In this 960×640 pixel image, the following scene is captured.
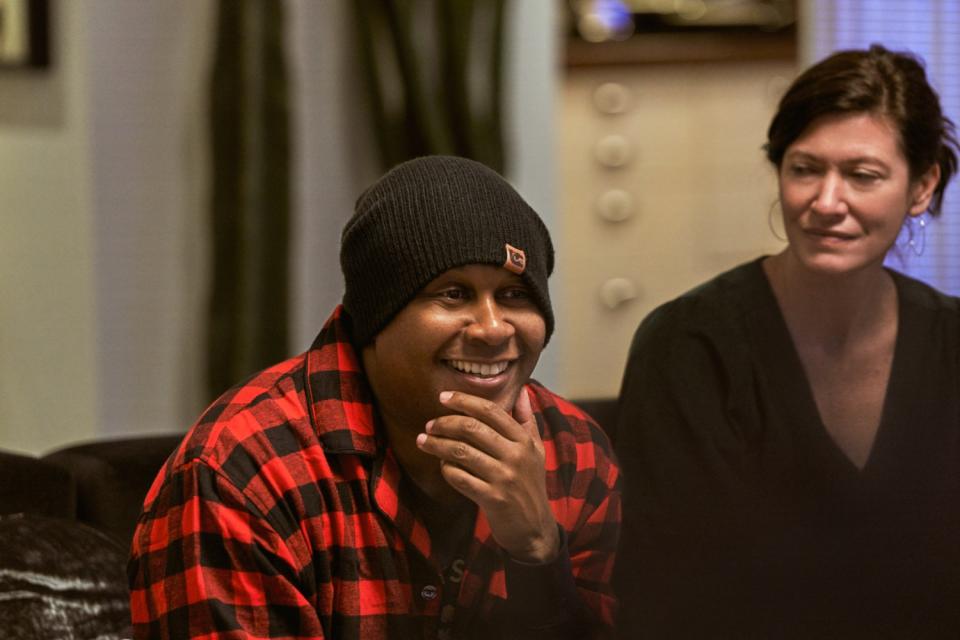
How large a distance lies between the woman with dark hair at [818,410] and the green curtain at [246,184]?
1.24 metres

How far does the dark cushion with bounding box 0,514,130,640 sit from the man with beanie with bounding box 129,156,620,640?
23 centimetres

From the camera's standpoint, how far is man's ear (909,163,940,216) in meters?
1.63

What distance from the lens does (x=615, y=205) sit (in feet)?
13.2

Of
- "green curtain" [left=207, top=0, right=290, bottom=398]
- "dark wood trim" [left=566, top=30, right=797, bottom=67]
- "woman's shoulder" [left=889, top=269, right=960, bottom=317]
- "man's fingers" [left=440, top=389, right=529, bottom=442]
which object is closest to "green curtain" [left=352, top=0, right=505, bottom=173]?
"green curtain" [left=207, top=0, right=290, bottom=398]

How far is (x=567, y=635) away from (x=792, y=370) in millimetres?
546

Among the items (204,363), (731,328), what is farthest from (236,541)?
(204,363)

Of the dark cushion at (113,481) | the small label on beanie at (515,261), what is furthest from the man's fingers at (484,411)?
the dark cushion at (113,481)

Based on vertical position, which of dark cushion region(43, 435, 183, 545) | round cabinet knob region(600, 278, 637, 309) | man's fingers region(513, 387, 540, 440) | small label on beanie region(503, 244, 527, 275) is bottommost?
dark cushion region(43, 435, 183, 545)

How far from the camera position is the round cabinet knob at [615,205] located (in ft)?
13.1

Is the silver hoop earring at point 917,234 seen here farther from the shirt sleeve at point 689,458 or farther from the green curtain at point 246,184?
the green curtain at point 246,184

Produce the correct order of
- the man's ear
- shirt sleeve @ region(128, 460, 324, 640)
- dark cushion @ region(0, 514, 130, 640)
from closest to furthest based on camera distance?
shirt sleeve @ region(128, 460, 324, 640) < dark cushion @ region(0, 514, 130, 640) < the man's ear

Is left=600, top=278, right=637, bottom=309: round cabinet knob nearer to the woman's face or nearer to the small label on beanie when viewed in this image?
the woman's face

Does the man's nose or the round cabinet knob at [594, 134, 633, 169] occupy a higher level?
the round cabinet knob at [594, 134, 633, 169]

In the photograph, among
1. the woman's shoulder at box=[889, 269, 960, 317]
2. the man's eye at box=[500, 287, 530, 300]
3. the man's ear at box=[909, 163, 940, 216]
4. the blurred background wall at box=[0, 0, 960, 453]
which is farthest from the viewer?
the blurred background wall at box=[0, 0, 960, 453]
